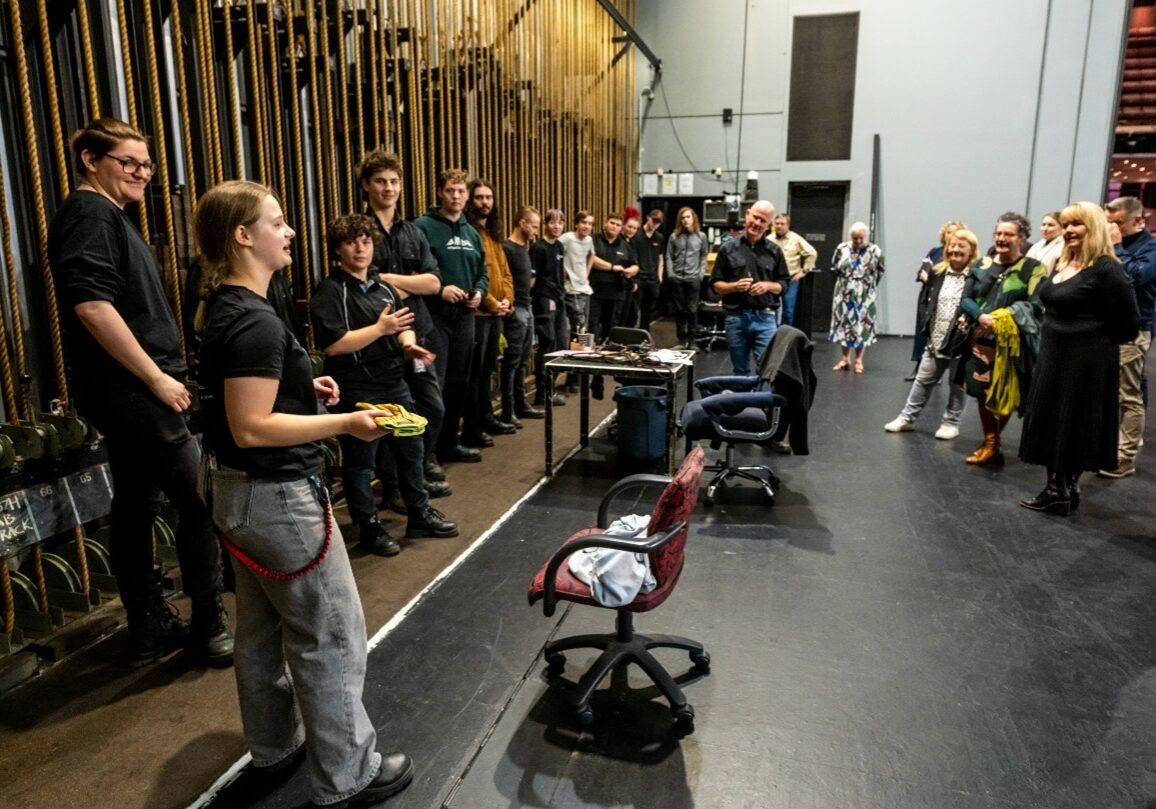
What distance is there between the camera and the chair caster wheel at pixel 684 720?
2.18 metres

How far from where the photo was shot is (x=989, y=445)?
4809 millimetres

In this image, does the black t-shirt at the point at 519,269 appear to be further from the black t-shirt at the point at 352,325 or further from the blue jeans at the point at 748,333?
the black t-shirt at the point at 352,325

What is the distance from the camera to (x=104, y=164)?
2.24 m

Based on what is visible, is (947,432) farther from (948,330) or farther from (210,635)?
(210,635)

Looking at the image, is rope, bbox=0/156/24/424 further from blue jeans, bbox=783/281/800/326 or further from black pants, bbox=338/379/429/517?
blue jeans, bbox=783/281/800/326

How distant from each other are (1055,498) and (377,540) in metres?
3.35

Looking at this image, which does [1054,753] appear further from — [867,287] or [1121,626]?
[867,287]

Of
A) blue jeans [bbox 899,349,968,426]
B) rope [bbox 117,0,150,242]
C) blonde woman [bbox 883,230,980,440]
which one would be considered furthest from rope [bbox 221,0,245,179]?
blue jeans [bbox 899,349,968,426]

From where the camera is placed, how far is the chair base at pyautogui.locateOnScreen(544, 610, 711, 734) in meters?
2.21

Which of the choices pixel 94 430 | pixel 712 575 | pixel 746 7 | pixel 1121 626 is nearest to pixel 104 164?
pixel 94 430

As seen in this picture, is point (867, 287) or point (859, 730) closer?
point (859, 730)

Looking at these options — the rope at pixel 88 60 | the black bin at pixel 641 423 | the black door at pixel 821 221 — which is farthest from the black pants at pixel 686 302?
the rope at pixel 88 60

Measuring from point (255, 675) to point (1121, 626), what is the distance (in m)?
2.91

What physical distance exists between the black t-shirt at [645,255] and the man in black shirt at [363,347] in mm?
5162
